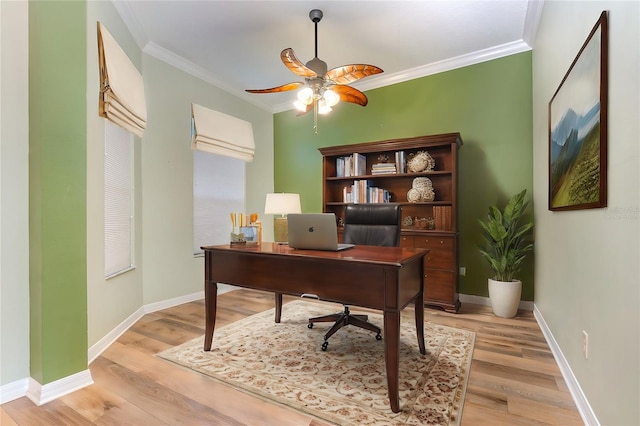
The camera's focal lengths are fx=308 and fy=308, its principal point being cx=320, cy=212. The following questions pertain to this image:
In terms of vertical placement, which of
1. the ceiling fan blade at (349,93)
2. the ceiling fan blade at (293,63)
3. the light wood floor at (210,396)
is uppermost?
the ceiling fan blade at (293,63)

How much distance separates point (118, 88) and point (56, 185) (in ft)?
3.44

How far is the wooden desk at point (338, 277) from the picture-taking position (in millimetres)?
1530

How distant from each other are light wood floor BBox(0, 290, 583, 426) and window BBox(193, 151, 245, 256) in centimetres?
157

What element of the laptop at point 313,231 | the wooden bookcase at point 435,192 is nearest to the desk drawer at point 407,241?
the wooden bookcase at point 435,192

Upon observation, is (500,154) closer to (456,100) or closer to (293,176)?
(456,100)

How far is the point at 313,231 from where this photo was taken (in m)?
1.94

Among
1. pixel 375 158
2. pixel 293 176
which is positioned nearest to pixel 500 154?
pixel 375 158

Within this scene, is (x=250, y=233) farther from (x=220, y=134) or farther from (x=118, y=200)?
(x=220, y=134)

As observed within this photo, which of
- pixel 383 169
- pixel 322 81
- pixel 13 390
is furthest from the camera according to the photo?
pixel 383 169

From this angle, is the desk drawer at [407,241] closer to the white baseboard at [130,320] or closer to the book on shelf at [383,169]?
the book on shelf at [383,169]

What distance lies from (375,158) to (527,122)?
164 cm

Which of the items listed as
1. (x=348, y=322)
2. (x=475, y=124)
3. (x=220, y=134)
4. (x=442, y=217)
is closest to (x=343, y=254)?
(x=348, y=322)

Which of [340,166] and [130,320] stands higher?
[340,166]

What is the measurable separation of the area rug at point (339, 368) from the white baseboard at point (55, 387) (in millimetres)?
467
